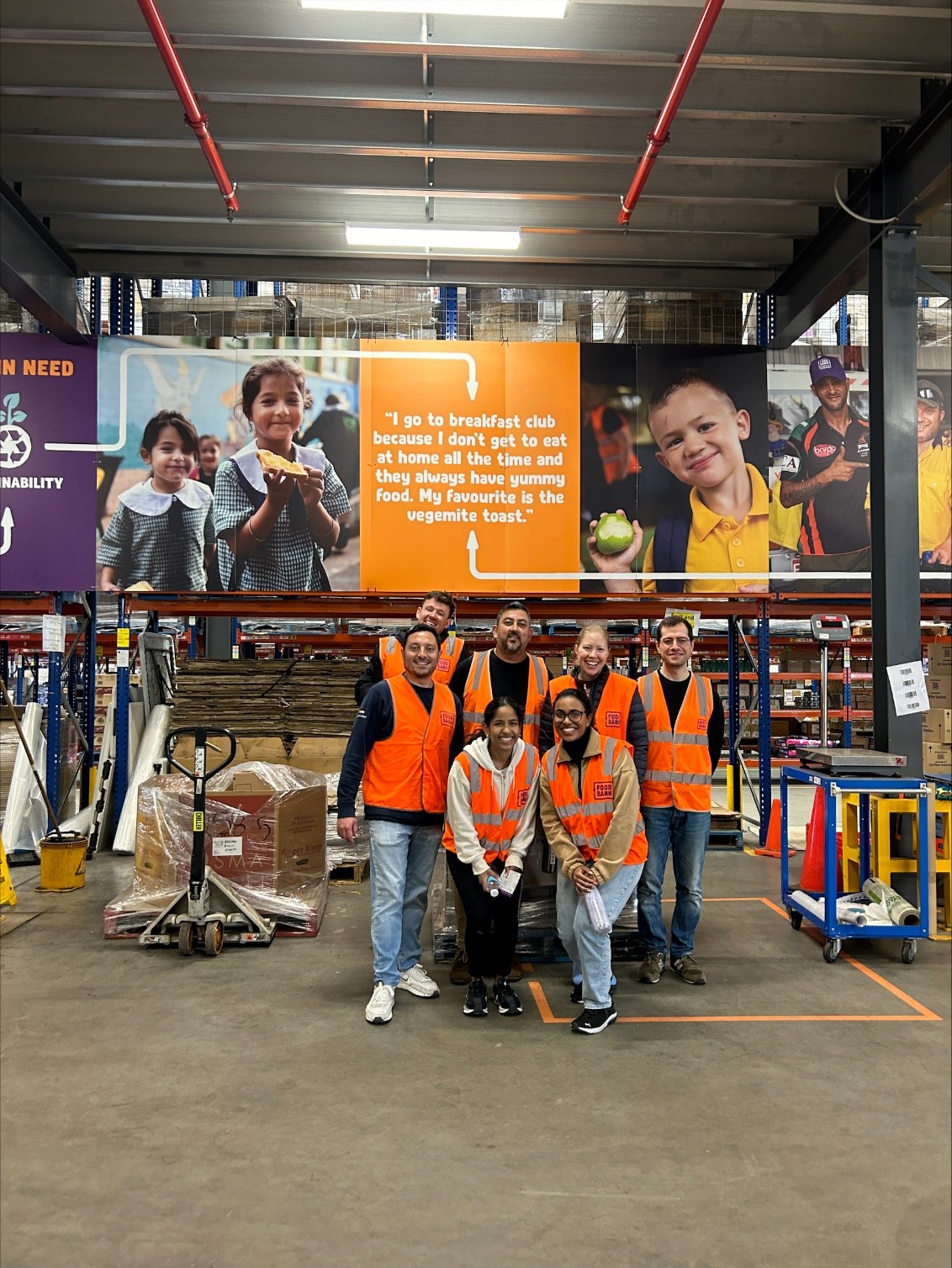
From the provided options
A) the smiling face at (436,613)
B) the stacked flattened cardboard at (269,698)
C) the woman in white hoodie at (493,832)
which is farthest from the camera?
the stacked flattened cardboard at (269,698)

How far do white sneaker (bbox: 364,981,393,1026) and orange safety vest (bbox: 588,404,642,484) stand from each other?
583 centimetres

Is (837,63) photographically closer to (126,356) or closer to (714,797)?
(126,356)

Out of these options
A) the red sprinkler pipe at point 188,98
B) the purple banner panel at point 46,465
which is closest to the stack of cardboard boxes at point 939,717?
the red sprinkler pipe at point 188,98

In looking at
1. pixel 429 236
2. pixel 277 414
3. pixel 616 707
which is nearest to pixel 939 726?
pixel 616 707

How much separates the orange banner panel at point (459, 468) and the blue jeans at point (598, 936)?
4788mm

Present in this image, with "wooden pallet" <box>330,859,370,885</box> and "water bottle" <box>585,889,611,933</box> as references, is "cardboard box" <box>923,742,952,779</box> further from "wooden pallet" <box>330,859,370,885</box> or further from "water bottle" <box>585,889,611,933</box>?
"wooden pallet" <box>330,859,370,885</box>

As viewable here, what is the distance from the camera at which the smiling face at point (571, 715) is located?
176 inches

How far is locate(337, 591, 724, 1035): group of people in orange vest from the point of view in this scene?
180 inches

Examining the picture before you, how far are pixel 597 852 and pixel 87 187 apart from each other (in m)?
7.11

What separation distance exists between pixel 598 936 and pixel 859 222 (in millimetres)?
6328

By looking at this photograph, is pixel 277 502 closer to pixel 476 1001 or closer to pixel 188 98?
pixel 188 98

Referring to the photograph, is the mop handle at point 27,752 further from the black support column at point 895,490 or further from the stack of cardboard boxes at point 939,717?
the stack of cardboard boxes at point 939,717

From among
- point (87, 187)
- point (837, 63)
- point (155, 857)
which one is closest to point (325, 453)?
point (87, 187)

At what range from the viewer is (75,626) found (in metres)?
9.81
